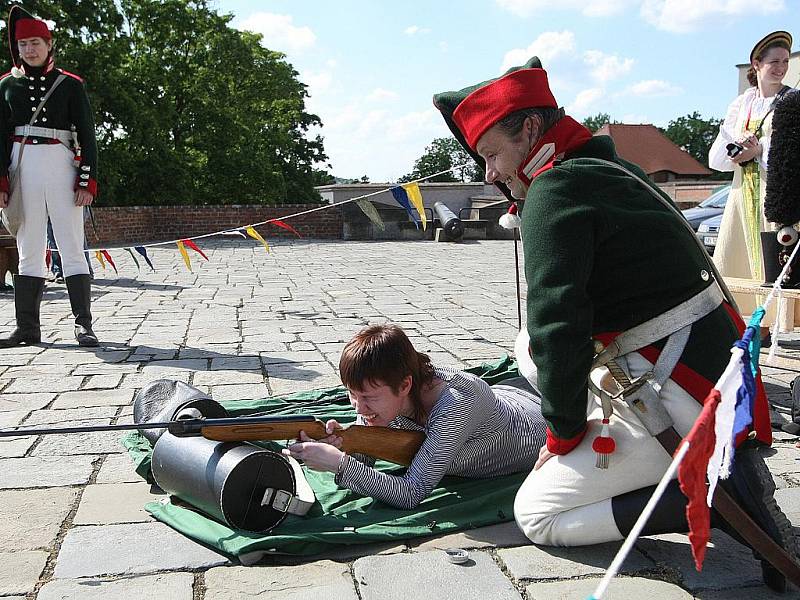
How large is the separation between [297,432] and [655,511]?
3.75 ft

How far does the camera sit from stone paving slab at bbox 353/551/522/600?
2500mm

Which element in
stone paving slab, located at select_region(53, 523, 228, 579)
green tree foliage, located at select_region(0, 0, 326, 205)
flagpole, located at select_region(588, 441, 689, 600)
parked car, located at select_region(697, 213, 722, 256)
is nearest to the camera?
flagpole, located at select_region(588, 441, 689, 600)

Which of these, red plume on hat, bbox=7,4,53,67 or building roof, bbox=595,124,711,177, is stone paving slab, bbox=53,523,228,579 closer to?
red plume on hat, bbox=7,4,53,67

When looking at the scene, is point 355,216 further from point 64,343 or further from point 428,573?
point 428,573

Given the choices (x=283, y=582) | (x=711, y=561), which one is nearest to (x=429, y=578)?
(x=283, y=582)

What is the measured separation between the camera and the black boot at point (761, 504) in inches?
96.8

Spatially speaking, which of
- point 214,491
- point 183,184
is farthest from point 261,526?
point 183,184

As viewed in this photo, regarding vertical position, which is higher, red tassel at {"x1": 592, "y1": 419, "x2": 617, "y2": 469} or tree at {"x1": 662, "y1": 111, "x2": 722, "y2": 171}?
tree at {"x1": 662, "y1": 111, "x2": 722, "y2": 171}

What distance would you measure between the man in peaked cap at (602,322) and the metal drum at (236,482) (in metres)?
0.83

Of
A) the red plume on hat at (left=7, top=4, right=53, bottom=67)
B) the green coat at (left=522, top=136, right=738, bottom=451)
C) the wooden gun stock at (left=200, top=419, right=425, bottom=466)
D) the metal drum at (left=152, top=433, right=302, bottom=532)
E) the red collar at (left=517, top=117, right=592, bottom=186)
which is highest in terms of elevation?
the red plume on hat at (left=7, top=4, right=53, bottom=67)

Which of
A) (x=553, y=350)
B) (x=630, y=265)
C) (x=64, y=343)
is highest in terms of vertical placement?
(x=630, y=265)

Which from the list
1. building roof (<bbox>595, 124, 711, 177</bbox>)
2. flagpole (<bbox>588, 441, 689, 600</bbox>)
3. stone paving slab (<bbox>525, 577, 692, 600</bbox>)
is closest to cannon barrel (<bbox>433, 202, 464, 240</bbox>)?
stone paving slab (<bbox>525, 577, 692, 600</bbox>)

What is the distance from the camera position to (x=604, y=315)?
2.68m

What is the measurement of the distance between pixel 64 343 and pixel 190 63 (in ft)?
84.0
